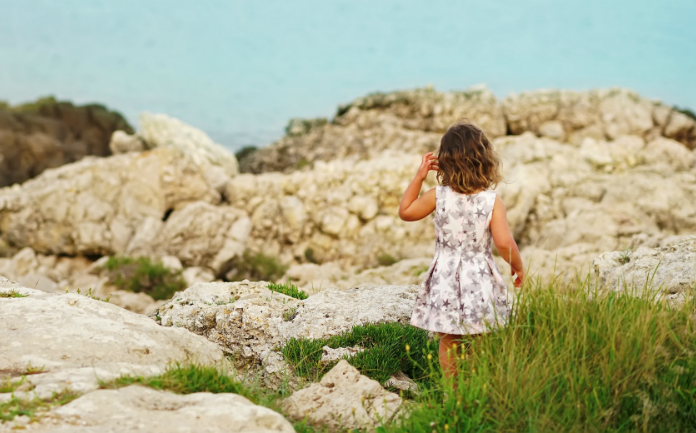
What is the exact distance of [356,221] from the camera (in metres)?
25.7

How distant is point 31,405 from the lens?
3.69 m

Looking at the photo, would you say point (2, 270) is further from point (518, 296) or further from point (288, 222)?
point (518, 296)

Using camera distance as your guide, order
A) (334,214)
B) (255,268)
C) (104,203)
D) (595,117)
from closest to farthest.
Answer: (255,268) → (104,203) → (334,214) → (595,117)

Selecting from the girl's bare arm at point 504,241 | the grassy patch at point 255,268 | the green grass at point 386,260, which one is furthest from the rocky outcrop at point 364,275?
the girl's bare arm at point 504,241

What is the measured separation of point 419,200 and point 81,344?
10.9 feet

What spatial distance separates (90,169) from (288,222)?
1001 cm

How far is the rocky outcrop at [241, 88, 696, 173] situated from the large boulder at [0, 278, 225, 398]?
1039 inches

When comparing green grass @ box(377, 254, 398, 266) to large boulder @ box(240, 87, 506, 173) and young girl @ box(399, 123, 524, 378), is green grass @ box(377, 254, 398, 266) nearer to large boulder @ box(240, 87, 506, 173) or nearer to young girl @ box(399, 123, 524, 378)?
large boulder @ box(240, 87, 506, 173)

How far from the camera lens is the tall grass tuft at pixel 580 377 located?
4.01 meters

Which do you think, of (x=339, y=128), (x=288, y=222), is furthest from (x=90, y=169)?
(x=339, y=128)

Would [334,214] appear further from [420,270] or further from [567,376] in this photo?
[567,376]

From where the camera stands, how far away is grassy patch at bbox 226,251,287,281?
23.2 m

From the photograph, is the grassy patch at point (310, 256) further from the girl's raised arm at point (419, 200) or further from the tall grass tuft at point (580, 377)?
the tall grass tuft at point (580, 377)

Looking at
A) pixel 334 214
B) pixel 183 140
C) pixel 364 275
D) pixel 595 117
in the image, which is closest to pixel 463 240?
pixel 364 275
